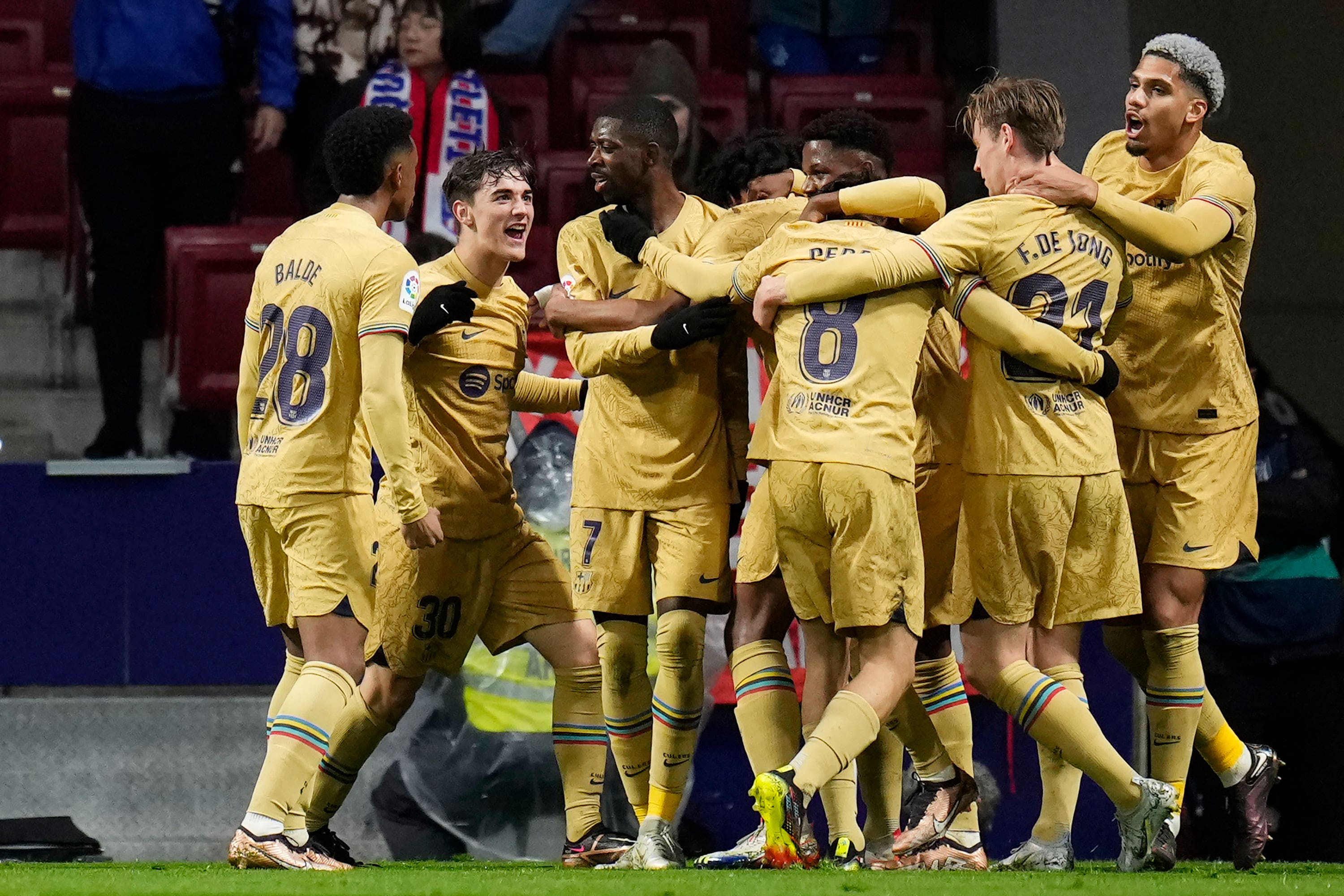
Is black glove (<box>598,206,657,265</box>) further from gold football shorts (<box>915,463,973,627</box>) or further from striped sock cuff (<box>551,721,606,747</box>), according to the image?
striped sock cuff (<box>551,721,606,747</box>)

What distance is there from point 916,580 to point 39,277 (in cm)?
416

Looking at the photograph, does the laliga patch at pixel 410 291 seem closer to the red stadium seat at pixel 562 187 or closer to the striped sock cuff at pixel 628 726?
the striped sock cuff at pixel 628 726

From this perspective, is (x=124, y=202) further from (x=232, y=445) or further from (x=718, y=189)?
(x=718, y=189)

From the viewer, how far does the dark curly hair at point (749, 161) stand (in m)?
5.27

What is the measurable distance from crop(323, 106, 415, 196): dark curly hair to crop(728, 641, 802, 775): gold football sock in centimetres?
167

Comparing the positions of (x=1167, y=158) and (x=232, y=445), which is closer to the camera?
A: (x=1167, y=158)

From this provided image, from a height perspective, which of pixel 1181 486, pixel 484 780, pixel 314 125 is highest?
pixel 314 125

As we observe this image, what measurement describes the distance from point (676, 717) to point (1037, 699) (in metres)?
1.02

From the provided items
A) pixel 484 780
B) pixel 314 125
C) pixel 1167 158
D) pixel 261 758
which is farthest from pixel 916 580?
pixel 314 125

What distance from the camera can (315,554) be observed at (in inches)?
180

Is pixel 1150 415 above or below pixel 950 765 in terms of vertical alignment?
above

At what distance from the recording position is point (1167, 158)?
5055 millimetres

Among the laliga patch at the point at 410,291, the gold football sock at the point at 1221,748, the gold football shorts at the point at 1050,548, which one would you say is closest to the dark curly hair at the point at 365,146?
the laliga patch at the point at 410,291

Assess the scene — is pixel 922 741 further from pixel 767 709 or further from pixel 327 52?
pixel 327 52
